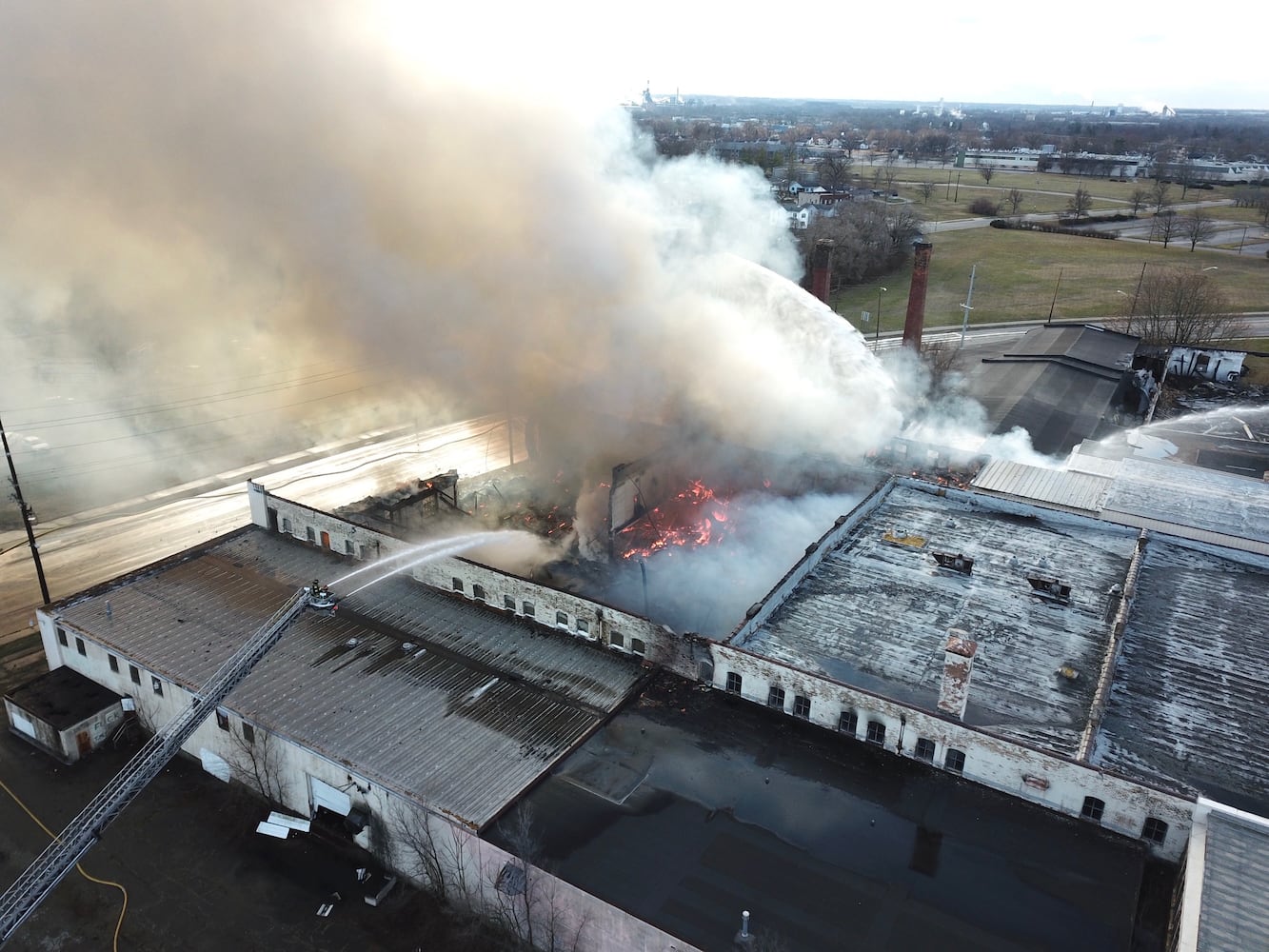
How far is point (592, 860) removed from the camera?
41.3 feet

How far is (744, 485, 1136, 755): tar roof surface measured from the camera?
15266 millimetres

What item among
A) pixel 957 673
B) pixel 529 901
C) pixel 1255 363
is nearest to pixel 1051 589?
pixel 957 673

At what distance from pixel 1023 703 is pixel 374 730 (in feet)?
37.3

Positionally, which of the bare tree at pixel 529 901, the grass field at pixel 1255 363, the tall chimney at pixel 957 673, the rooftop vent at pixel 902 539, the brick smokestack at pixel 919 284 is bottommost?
the grass field at pixel 1255 363

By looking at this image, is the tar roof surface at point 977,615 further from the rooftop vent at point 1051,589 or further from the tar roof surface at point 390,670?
the tar roof surface at point 390,670

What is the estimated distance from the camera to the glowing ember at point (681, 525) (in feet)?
74.5

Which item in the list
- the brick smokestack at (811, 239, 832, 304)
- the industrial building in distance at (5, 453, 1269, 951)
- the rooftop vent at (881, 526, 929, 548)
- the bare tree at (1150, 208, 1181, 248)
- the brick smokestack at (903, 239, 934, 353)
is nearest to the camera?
the industrial building in distance at (5, 453, 1269, 951)

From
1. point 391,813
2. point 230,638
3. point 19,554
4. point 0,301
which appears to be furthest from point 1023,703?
point 0,301

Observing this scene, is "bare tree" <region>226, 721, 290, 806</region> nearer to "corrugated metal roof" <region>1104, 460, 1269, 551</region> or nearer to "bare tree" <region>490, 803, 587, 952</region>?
"bare tree" <region>490, 803, 587, 952</region>

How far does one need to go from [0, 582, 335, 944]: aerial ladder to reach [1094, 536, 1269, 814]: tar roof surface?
13.9 m

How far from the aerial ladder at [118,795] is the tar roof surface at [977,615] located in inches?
338

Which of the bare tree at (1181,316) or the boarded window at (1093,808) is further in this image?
the bare tree at (1181,316)

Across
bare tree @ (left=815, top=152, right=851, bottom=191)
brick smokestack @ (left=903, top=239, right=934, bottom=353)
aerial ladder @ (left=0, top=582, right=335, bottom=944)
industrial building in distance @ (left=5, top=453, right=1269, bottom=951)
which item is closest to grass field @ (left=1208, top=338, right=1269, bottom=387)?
brick smokestack @ (left=903, top=239, right=934, bottom=353)

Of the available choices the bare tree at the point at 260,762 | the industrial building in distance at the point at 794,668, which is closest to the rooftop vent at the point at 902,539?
the industrial building in distance at the point at 794,668
